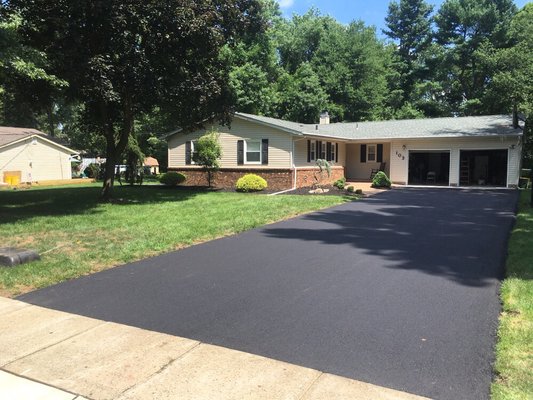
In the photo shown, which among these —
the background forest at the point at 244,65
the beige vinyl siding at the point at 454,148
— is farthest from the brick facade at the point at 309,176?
the background forest at the point at 244,65

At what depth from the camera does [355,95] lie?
121ft

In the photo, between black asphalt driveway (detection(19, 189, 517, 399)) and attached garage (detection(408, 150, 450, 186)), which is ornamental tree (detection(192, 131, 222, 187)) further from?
attached garage (detection(408, 150, 450, 186))

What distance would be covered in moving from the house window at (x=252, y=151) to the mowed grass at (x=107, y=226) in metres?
5.95

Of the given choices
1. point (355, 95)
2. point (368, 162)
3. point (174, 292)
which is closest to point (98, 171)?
point (368, 162)

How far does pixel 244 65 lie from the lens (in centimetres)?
3247

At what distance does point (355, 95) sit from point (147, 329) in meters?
35.1

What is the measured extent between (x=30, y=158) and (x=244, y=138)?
16.2 meters

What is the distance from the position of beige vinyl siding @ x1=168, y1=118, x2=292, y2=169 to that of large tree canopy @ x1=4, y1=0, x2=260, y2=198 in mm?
4593

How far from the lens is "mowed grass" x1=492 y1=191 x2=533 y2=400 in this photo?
304 centimetres

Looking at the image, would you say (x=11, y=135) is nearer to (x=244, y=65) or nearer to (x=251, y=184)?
(x=244, y=65)

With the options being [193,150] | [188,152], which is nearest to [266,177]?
[193,150]

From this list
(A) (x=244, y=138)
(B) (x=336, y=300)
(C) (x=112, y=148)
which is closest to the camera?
(B) (x=336, y=300)

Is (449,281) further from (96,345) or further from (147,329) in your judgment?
(96,345)

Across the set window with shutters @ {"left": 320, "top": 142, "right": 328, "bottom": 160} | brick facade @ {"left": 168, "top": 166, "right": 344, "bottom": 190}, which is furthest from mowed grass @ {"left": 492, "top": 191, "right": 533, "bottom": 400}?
window with shutters @ {"left": 320, "top": 142, "right": 328, "bottom": 160}
